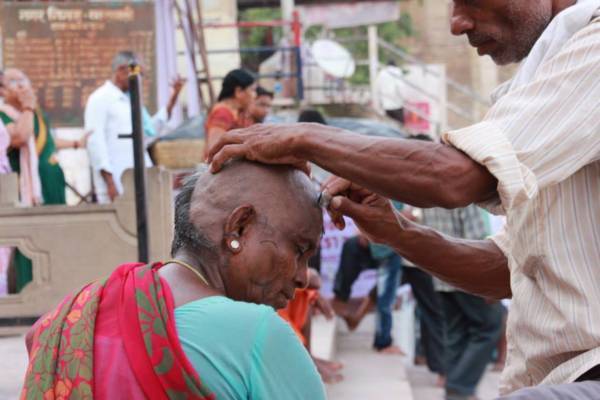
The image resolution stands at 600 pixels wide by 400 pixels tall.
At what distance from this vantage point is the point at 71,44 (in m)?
10.6

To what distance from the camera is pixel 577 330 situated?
2.57 metres

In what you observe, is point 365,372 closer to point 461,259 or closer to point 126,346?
point 461,259

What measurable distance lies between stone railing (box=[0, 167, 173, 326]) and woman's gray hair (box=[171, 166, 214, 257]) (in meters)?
4.35

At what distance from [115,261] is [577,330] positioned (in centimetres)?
481

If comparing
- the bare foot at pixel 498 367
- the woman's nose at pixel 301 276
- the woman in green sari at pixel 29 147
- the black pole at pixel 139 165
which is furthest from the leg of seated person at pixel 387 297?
the woman's nose at pixel 301 276

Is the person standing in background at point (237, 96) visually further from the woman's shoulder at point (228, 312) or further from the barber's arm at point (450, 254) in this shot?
the woman's shoulder at point (228, 312)

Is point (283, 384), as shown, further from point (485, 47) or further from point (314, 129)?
point (485, 47)

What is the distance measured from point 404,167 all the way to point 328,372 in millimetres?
6129

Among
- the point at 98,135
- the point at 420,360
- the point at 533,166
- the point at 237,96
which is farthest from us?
the point at 420,360

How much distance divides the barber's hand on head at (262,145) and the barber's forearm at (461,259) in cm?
82

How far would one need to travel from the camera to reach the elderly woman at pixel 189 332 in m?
2.32

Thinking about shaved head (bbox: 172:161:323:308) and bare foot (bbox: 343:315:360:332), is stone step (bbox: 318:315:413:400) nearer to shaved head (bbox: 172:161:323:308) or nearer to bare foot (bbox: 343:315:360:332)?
bare foot (bbox: 343:315:360:332)

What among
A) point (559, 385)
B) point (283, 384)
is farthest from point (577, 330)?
point (283, 384)

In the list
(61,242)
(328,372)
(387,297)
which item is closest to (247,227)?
(61,242)
